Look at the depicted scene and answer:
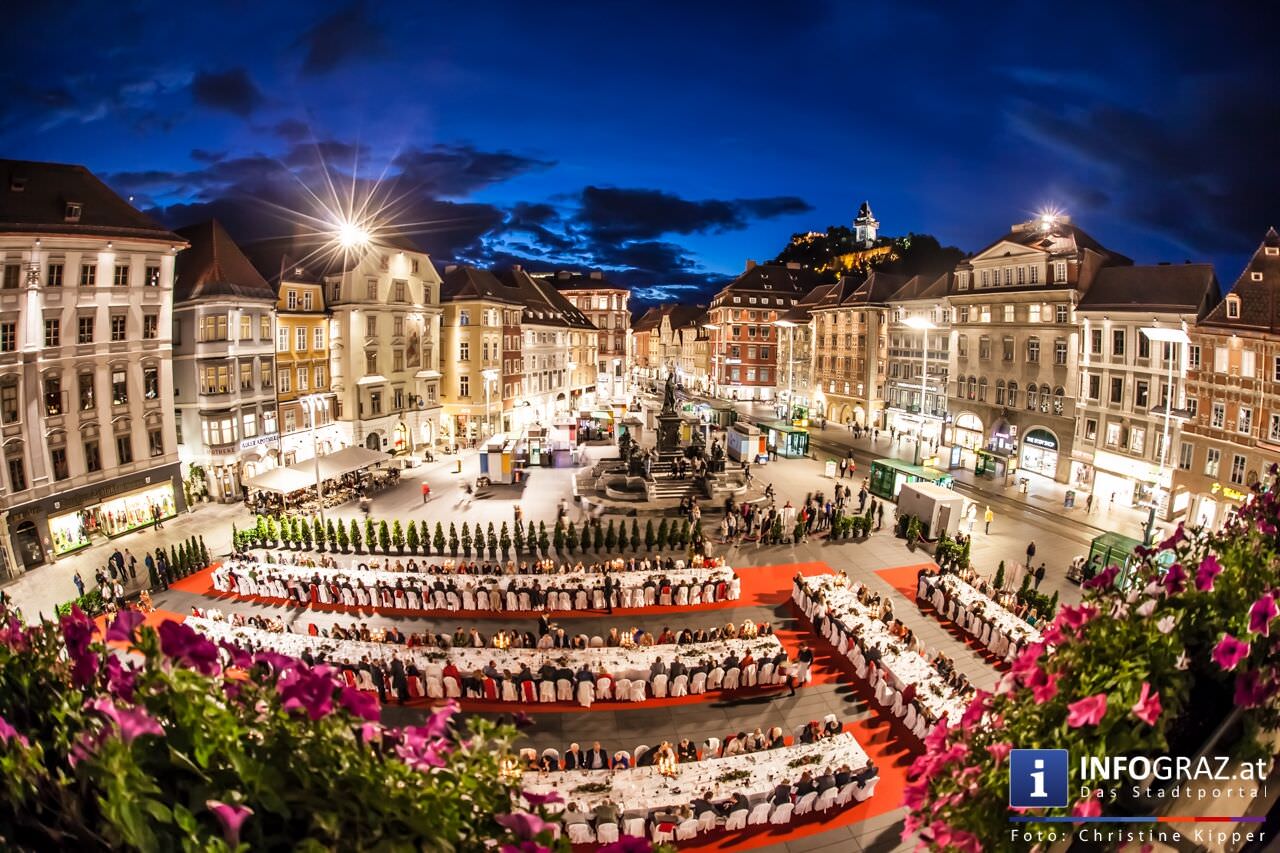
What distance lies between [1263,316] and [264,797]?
39547 millimetres

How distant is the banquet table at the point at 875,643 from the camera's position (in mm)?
15047

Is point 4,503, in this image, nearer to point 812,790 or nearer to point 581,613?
point 581,613

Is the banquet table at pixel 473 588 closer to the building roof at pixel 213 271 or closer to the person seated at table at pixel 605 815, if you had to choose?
the person seated at table at pixel 605 815

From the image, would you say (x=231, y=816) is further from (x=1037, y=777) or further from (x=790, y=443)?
(x=790, y=443)

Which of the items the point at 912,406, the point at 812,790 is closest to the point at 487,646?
the point at 812,790

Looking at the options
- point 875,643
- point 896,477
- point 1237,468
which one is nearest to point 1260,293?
point 1237,468

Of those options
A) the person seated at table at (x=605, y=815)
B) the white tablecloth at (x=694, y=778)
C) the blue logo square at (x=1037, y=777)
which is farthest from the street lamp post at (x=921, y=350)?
the blue logo square at (x=1037, y=777)

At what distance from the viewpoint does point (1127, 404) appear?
37312mm

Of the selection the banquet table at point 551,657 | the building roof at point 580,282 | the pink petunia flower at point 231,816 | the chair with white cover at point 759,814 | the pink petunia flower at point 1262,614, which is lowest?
the chair with white cover at point 759,814

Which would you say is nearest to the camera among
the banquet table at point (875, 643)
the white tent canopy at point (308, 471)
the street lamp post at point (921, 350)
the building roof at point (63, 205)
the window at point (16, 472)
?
the banquet table at point (875, 643)

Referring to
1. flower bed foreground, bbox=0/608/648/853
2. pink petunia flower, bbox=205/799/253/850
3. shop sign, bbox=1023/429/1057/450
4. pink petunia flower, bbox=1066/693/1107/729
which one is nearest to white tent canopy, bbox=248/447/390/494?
flower bed foreground, bbox=0/608/648/853

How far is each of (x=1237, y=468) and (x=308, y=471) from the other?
1755 inches

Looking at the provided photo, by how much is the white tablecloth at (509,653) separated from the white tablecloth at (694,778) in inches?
163

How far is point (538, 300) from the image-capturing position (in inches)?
2827
